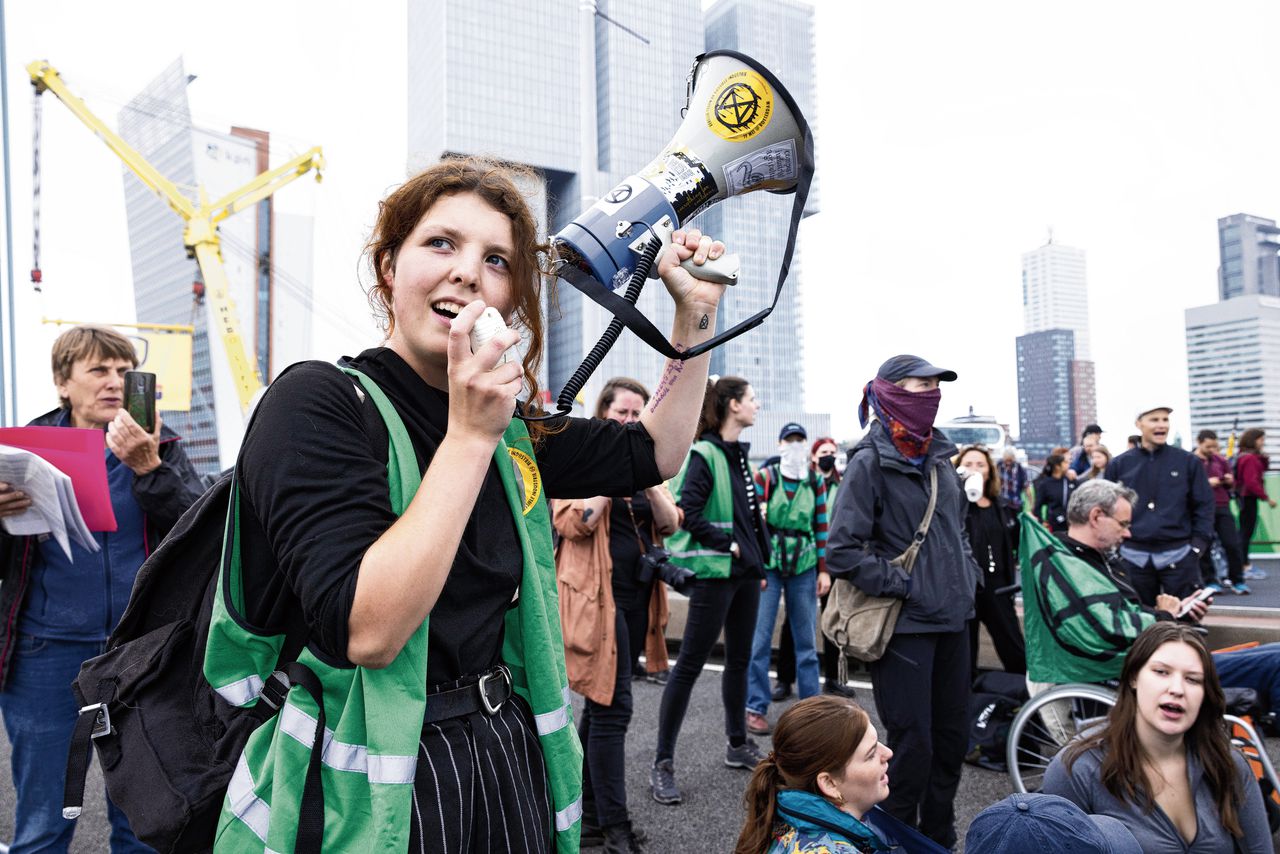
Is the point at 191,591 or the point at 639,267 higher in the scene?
the point at 639,267

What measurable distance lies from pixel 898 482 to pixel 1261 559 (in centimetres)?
1238

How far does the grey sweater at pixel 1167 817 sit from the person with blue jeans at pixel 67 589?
9.02 feet

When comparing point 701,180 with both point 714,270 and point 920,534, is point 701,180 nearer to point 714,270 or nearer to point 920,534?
point 714,270

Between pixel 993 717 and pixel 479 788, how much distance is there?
13.4 feet

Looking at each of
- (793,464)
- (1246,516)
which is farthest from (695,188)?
(1246,516)

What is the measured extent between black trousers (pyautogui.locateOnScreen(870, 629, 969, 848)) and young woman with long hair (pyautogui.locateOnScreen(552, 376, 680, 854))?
104 centimetres

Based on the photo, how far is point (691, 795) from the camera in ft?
13.1

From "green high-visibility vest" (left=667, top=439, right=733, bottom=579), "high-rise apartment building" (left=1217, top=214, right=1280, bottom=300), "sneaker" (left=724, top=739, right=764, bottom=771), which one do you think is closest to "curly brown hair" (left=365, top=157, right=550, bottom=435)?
"green high-visibility vest" (left=667, top=439, right=733, bottom=579)

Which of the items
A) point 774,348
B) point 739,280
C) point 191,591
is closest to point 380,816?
point 191,591

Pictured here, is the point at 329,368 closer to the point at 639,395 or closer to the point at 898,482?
the point at 898,482

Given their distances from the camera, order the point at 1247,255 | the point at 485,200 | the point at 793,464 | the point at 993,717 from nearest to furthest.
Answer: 1. the point at 485,200
2. the point at 993,717
3. the point at 793,464
4. the point at 1247,255

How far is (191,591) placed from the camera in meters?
1.17

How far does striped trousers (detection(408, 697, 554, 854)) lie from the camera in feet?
3.33

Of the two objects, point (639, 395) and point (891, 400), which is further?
point (639, 395)
